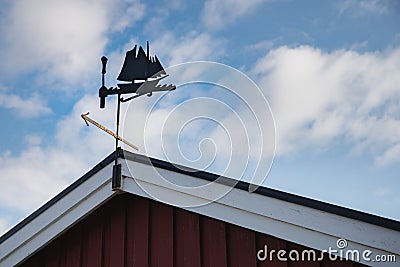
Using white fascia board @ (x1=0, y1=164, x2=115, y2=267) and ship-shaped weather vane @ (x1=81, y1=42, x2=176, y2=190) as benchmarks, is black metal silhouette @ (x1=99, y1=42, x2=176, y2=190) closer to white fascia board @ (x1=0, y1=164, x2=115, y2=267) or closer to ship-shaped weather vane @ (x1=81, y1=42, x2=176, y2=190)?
ship-shaped weather vane @ (x1=81, y1=42, x2=176, y2=190)

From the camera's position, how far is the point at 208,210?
259 centimetres

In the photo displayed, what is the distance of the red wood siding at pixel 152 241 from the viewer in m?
2.62

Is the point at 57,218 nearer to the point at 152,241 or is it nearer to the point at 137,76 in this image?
the point at 152,241

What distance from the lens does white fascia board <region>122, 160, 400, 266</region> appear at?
207cm

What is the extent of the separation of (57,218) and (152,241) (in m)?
0.65

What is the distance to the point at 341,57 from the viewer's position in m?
4.59

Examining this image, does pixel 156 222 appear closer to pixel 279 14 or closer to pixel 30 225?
pixel 30 225

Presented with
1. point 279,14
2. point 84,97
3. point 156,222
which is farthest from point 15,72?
point 156,222

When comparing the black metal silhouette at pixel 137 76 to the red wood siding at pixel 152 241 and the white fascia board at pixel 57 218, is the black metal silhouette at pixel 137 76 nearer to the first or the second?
the white fascia board at pixel 57 218

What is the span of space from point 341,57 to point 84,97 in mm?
2596

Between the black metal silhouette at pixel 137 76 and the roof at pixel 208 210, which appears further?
the black metal silhouette at pixel 137 76

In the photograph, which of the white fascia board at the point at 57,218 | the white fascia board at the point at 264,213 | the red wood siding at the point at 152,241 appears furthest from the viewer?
the white fascia board at the point at 57,218

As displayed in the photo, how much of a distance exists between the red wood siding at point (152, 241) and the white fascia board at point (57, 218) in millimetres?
180

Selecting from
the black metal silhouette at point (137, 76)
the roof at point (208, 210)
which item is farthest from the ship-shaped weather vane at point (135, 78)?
the roof at point (208, 210)
